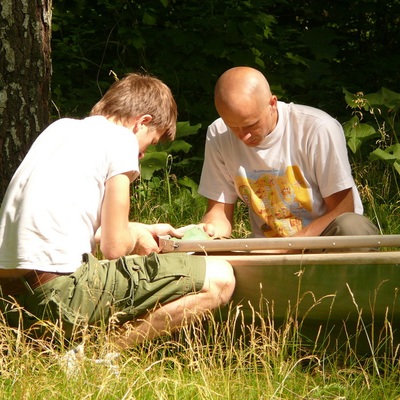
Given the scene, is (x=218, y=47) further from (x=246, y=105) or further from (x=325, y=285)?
(x=325, y=285)

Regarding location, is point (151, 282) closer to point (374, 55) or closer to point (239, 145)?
point (239, 145)

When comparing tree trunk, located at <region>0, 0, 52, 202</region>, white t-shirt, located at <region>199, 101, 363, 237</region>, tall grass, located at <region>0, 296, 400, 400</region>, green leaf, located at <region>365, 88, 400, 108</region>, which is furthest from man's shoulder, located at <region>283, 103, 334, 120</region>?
green leaf, located at <region>365, 88, 400, 108</region>

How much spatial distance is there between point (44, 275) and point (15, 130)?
67.3 inches

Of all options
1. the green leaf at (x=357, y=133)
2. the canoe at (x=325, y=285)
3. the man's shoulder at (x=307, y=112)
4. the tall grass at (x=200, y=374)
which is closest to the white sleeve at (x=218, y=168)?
the man's shoulder at (x=307, y=112)

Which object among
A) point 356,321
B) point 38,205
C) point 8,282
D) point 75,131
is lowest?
point 356,321

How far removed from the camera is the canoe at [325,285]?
3.70 m

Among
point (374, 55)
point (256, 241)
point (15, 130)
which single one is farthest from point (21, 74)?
point (374, 55)

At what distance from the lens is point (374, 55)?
892 centimetres

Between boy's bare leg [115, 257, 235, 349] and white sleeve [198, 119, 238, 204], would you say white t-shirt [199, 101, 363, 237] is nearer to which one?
white sleeve [198, 119, 238, 204]

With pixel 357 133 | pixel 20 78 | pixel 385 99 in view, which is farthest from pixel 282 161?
pixel 385 99

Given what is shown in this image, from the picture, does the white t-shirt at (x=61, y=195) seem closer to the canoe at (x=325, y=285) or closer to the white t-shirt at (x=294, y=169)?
the canoe at (x=325, y=285)

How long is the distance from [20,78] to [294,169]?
5.74 ft

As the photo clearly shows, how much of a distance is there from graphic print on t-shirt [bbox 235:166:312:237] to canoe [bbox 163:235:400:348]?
0.59 m

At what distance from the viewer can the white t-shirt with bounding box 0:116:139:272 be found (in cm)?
371
